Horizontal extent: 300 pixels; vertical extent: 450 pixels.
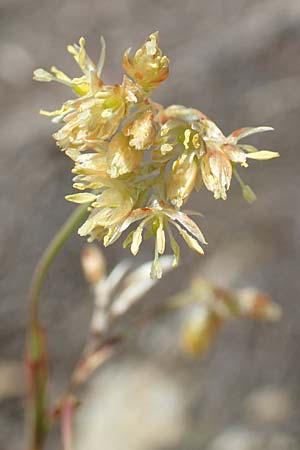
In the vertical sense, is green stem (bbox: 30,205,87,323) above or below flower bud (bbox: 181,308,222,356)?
above

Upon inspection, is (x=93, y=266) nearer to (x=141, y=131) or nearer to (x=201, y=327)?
(x=201, y=327)

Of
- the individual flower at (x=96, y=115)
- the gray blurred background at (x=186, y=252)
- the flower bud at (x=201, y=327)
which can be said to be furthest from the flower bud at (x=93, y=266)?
the gray blurred background at (x=186, y=252)

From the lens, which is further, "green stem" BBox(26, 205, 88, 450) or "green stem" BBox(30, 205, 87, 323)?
"green stem" BBox(26, 205, 88, 450)

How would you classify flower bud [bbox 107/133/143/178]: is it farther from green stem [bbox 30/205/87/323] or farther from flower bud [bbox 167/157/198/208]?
green stem [bbox 30/205/87/323]

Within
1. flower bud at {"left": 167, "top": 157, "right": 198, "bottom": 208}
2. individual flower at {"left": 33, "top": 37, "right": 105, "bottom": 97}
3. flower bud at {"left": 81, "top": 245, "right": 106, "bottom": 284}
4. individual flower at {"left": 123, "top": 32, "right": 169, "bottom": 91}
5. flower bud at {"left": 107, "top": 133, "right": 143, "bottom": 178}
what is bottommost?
flower bud at {"left": 167, "top": 157, "right": 198, "bottom": 208}

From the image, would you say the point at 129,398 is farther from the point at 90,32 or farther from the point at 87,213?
the point at 90,32

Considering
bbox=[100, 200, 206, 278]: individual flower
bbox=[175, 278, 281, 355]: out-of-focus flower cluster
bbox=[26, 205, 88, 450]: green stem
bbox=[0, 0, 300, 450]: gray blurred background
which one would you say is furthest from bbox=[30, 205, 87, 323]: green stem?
bbox=[0, 0, 300, 450]: gray blurred background

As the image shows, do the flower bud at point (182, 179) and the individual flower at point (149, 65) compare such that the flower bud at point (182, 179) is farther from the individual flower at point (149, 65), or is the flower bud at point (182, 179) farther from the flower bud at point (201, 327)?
the flower bud at point (201, 327)

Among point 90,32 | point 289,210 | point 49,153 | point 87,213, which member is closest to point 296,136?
point 289,210

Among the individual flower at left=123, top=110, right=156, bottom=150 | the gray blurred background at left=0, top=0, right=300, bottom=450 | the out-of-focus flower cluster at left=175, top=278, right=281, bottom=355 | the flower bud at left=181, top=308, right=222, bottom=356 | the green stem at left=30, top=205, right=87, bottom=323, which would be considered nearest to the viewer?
the individual flower at left=123, top=110, right=156, bottom=150
